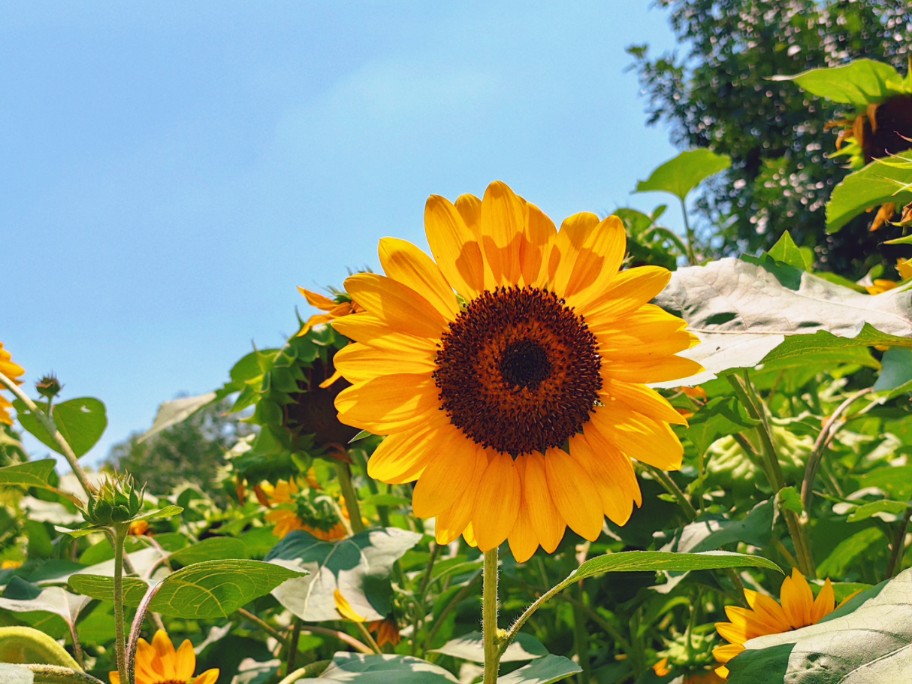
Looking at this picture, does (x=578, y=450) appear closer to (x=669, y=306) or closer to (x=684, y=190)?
(x=669, y=306)

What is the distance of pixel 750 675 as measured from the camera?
2.01 ft

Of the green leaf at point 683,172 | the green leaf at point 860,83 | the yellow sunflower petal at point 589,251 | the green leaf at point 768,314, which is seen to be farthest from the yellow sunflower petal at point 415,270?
the green leaf at point 683,172

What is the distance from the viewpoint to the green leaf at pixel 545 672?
2.26ft

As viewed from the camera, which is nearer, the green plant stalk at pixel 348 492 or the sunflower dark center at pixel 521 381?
the sunflower dark center at pixel 521 381

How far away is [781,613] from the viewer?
0.81m

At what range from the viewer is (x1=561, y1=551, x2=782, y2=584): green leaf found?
616 millimetres

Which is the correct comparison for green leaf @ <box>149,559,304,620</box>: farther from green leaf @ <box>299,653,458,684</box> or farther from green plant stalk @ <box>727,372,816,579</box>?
green plant stalk @ <box>727,372,816,579</box>

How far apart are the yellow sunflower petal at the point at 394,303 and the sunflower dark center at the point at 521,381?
3cm

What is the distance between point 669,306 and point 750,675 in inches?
13.0

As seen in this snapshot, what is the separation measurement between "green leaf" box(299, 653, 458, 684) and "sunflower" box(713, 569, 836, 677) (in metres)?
0.27

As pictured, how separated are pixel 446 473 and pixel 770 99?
9.92 metres

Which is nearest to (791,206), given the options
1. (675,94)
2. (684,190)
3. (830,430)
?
(675,94)

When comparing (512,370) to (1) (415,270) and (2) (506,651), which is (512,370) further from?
(2) (506,651)

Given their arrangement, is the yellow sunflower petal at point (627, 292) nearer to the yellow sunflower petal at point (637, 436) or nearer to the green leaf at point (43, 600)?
the yellow sunflower petal at point (637, 436)
